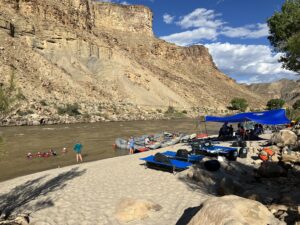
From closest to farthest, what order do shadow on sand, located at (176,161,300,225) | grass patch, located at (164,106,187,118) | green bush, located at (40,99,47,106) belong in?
1. shadow on sand, located at (176,161,300,225)
2. green bush, located at (40,99,47,106)
3. grass patch, located at (164,106,187,118)

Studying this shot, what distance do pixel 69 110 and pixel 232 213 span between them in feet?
182

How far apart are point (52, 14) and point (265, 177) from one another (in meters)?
86.4

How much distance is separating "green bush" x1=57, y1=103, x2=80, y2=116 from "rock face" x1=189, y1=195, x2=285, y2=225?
5374 centimetres

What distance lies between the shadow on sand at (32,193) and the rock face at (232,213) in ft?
18.3

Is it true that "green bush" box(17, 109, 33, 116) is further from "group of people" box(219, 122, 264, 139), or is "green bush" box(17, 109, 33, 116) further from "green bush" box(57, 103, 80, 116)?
"group of people" box(219, 122, 264, 139)

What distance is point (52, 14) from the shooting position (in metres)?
86.8

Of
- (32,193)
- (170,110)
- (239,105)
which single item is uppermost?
(239,105)

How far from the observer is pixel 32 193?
1189 cm

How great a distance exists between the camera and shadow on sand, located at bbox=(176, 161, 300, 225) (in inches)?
362

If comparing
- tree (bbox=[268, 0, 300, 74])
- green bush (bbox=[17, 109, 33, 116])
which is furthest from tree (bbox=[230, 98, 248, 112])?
tree (bbox=[268, 0, 300, 74])

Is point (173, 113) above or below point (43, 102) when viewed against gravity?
below

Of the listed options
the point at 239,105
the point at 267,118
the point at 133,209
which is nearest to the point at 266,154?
the point at 267,118

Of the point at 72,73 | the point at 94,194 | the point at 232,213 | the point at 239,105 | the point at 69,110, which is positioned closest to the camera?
the point at 232,213

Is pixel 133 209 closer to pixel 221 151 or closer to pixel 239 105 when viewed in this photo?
pixel 221 151
